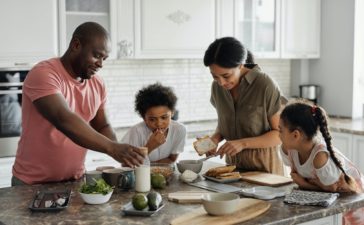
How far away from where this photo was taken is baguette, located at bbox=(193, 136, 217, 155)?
2.96 meters

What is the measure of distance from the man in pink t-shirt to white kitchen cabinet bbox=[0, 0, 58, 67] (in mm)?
1502

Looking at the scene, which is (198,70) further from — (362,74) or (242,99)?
(242,99)

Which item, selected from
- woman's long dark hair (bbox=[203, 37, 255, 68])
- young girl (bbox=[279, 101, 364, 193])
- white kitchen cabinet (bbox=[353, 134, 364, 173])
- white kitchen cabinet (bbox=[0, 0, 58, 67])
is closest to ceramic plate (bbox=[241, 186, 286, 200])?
young girl (bbox=[279, 101, 364, 193])

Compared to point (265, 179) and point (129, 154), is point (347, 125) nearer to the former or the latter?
point (265, 179)

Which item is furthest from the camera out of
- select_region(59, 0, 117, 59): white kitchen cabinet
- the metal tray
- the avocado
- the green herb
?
select_region(59, 0, 117, 59): white kitchen cabinet

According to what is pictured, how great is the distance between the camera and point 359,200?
2383mm

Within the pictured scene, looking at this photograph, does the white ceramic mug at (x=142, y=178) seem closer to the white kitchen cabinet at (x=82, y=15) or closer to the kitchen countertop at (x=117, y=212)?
the kitchen countertop at (x=117, y=212)

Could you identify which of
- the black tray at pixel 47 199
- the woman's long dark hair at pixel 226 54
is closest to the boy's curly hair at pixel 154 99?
the woman's long dark hair at pixel 226 54

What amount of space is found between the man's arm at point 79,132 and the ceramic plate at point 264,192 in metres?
0.48

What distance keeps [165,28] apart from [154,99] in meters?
1.69

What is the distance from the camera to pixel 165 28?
477 cm

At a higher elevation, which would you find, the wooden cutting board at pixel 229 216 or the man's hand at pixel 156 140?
the man's hand at pixel 156 140

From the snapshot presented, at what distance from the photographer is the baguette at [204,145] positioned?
2.96 metres

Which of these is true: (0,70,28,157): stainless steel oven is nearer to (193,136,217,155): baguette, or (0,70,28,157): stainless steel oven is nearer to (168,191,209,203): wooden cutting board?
(193,136,217,155): baguette
